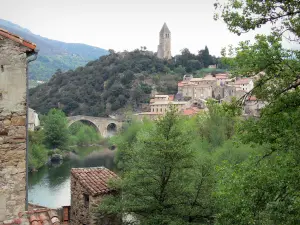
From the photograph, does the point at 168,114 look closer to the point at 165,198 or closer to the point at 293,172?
the point at 165,198

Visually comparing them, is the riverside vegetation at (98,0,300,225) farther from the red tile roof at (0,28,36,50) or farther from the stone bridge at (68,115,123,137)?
the stone bridge at (68,115,123,137)

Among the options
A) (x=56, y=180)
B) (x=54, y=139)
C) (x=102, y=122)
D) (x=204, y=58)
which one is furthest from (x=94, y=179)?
(x=204, y=58)

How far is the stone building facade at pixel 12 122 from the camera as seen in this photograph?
5.16 meters

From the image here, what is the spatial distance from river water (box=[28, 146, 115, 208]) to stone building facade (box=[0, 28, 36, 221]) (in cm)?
1581

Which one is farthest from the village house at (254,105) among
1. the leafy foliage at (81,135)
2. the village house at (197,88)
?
the leafy foliage at (81,135)

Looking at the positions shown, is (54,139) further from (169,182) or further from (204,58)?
(204,58)

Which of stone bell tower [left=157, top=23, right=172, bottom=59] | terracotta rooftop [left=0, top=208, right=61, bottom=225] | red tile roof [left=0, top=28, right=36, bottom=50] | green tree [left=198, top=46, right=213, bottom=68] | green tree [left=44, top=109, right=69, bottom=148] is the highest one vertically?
stone bell tower [left=157, top=23, right=172, bottom=59]

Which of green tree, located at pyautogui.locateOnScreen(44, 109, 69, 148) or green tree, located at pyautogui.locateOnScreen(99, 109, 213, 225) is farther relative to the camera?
green tree, located at pyautogui.locateOnScreen(44, 109, 69, 148)

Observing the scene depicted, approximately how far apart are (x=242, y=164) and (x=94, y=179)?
4.30m

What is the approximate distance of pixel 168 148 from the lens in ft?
30.8

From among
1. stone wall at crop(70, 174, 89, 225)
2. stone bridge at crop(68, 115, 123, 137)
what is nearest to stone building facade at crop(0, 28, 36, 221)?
stone wall at crop(70, 174, 89, 225)

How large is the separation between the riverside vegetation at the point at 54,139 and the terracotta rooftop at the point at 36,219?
30.1 metres

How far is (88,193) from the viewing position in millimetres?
9258

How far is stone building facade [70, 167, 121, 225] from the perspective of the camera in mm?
9133
